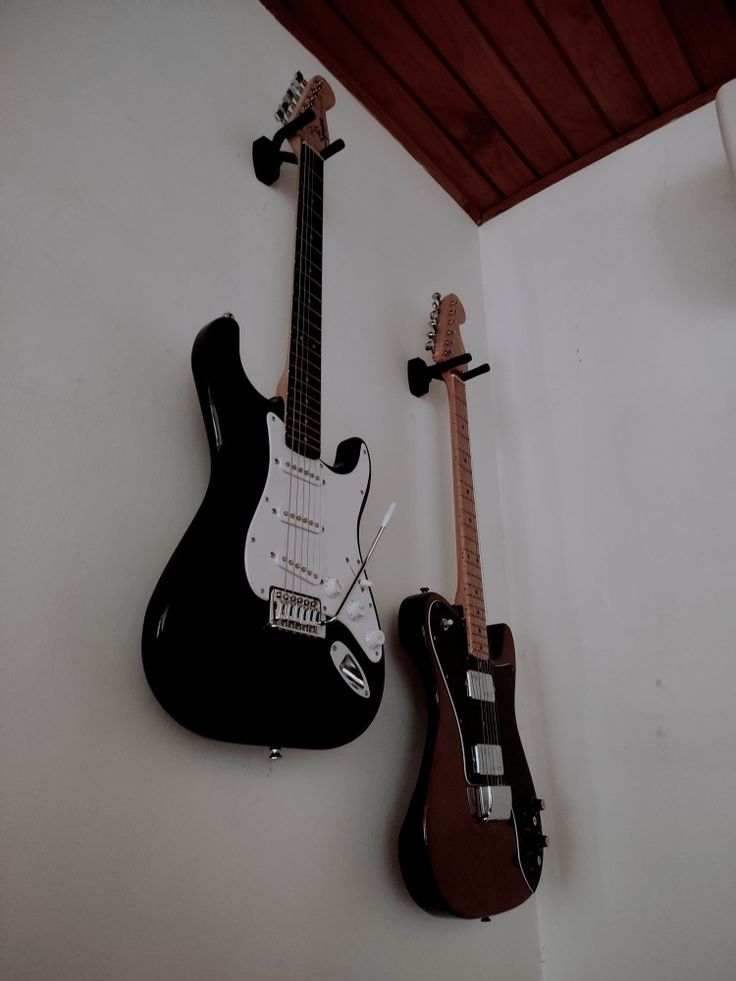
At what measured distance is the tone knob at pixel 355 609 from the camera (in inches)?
35.2

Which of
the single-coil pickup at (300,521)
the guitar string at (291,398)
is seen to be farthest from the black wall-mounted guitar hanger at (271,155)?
the single-coil pickup at (300,521)

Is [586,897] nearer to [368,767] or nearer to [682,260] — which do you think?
[368,767]

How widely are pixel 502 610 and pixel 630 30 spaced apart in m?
1.26

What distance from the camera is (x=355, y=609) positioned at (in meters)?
0.90

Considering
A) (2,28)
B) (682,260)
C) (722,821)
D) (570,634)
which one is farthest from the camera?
(682,260)

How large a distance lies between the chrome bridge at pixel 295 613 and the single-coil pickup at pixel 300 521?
88 millimetres

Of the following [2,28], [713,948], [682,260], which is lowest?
[713,948]

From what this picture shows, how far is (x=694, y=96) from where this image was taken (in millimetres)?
1589

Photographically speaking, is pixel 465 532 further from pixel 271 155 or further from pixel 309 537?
pixel 271 155

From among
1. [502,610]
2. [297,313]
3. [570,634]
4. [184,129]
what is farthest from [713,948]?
[184,129]

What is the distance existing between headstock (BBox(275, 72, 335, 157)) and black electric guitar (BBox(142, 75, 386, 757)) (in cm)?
40

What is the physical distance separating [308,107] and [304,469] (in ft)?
2.32

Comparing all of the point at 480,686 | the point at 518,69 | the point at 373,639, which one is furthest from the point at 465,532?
the point at 518,69

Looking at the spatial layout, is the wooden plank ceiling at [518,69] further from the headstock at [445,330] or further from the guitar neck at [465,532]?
the guitar neck at [465,532]
